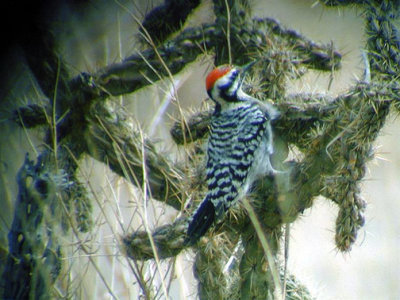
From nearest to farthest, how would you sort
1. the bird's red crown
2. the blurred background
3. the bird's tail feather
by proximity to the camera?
the bird's tail feather < the bird's red crown < the blurred background

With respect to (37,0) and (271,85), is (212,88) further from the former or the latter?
(37,0)

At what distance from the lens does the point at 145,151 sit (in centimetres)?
343

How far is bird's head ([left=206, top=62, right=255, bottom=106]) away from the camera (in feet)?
10.9

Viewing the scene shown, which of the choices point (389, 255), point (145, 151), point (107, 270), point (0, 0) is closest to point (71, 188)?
point (145, 151)

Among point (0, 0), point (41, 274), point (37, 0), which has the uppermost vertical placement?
point (37, 0)

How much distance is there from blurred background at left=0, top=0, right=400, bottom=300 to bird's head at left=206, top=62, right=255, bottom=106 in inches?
7.9

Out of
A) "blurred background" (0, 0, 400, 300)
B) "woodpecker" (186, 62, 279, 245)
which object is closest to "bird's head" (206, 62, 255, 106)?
"woodpecker" (186, 62, 279, 245)

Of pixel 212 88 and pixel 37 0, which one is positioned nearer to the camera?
pixel 212 88

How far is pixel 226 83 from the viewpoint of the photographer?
→ 3342 mm

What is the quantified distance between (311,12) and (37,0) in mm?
2409

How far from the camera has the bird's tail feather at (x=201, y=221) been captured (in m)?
2.91

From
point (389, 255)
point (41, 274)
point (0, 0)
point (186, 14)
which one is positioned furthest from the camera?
point (389, 255)

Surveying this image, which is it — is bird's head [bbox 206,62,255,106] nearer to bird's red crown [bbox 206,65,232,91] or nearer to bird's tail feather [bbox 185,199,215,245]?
bird's red crown [bbox 206,65,232,91]

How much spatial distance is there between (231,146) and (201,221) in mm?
499
